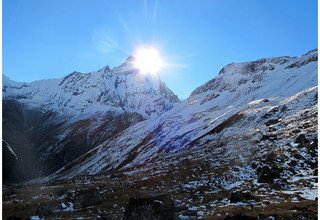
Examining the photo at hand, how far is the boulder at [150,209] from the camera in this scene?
21.7 meters

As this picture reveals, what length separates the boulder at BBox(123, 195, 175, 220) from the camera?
71.2 feet

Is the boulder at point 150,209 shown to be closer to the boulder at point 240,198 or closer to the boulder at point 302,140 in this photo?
the boulder at point 240,198

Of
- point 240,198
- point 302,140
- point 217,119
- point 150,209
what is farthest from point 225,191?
point 217,119

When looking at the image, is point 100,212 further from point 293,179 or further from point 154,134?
point 154,134

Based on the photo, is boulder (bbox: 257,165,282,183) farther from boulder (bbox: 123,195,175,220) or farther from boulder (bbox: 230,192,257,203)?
boulder (bbox: 123,195,175,220)

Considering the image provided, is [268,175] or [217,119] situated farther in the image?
[217,119]

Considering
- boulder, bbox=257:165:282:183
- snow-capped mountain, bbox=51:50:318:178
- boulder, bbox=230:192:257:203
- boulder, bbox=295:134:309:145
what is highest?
snow-capped mountain, bbox=51:50:318:178

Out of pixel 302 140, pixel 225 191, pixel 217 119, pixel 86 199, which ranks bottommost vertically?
pixel 225 191

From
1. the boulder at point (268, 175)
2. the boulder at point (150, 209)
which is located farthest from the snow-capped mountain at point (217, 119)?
the boulder at point (150, 209)

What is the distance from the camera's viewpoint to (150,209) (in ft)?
71.2

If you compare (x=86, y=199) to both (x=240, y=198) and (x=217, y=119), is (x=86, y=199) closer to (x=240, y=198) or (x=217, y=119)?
(x=240, y=198)

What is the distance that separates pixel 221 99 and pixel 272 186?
147 meters

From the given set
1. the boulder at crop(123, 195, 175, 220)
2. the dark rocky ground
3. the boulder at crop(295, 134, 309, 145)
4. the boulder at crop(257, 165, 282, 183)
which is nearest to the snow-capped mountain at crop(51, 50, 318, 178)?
the dark rocky ground

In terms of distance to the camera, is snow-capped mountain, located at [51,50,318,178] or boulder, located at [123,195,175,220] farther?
snow-capped mountain, located at [51,50,318,178]
